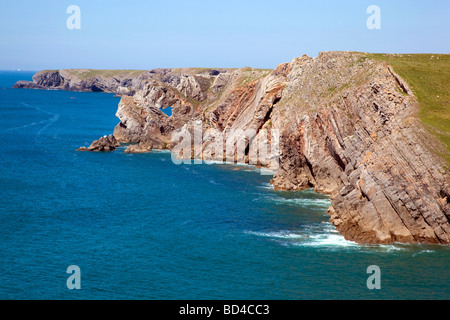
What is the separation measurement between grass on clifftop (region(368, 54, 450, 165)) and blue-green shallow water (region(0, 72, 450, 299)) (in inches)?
757

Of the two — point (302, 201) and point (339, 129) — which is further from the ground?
point (339, 129)

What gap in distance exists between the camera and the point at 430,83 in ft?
276

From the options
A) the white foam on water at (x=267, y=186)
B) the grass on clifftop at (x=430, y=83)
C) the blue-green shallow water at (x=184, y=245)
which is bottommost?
the blue-green shallow water at (x=184, y=245)

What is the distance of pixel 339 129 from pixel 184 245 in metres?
38.0

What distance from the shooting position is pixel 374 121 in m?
80.1

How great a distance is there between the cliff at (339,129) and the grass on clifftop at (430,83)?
53.8 inches

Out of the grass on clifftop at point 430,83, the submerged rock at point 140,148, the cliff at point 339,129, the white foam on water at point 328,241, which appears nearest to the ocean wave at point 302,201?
the cliff at point 339,129

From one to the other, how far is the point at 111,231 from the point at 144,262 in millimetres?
12266

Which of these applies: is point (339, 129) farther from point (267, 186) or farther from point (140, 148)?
point (140, 148)

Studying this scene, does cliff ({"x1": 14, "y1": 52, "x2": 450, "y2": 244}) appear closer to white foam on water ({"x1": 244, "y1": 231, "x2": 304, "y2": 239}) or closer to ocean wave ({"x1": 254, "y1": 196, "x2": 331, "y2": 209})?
ocean wave ({"x1": 254, "y1": 196, "x2": 331, "y2": 209})

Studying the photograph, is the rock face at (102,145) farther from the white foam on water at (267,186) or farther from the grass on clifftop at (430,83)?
the grass on clifftop at (430,83)

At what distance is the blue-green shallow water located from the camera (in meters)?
49.9

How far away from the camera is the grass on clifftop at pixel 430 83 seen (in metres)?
70.4

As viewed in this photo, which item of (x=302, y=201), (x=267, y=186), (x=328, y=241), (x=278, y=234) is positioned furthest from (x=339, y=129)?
(x=328, y=241)
